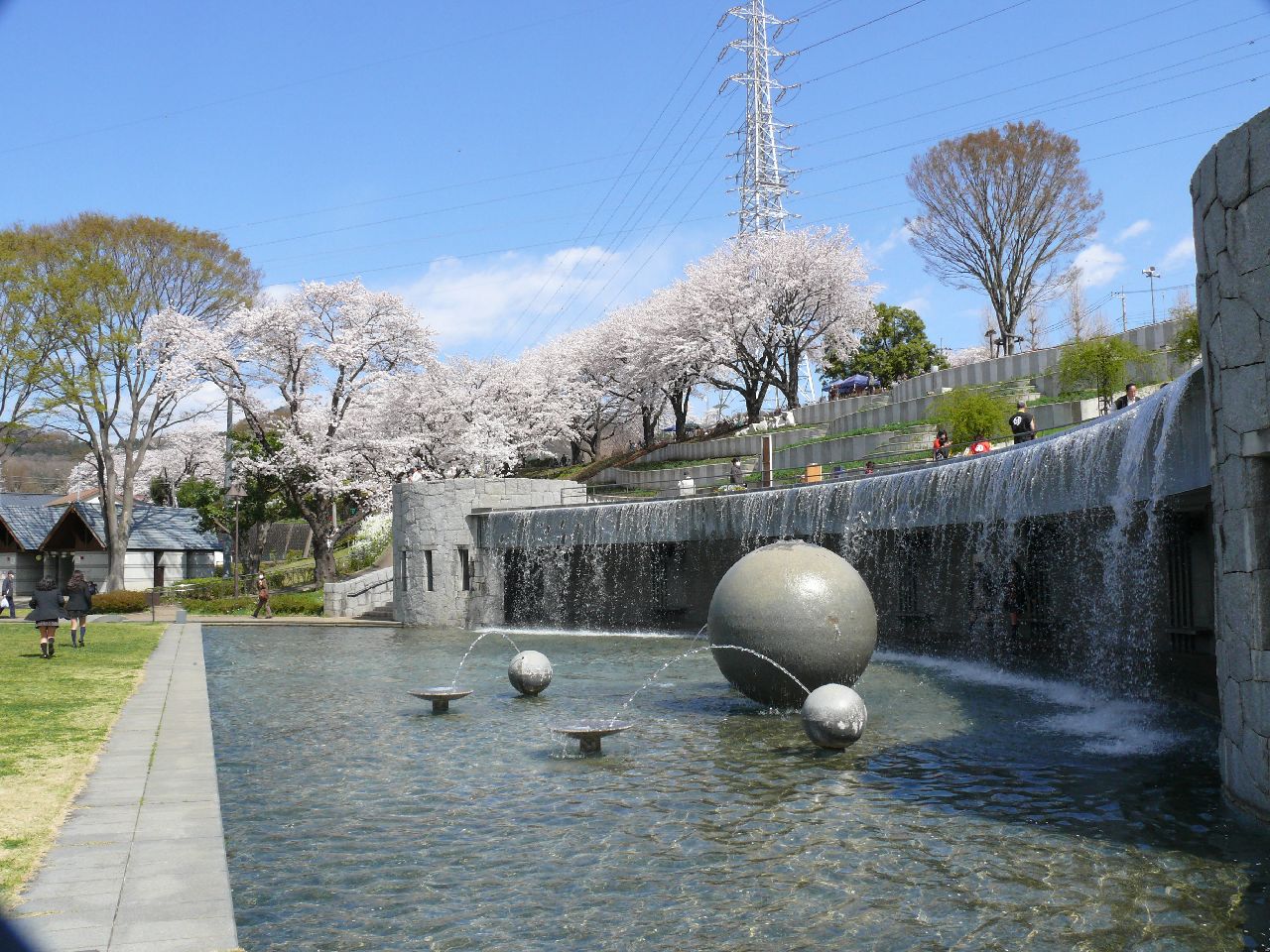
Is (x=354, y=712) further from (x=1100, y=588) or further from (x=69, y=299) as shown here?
(x=69, y=299)

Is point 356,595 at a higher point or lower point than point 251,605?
higher

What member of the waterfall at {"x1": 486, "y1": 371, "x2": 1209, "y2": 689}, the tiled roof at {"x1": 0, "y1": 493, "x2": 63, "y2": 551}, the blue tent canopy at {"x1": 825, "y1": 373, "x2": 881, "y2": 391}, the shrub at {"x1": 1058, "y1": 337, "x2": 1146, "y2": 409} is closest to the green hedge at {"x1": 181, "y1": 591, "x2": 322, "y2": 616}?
the waterfall at {"x1": 486, "y1": 371, "x2": 1209, "y2": 689}

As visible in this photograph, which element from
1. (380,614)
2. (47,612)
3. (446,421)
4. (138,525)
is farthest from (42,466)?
(47,612)

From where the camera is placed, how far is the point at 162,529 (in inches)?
2253

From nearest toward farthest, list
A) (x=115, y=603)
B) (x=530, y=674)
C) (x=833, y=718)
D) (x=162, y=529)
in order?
(x=833, y=718) → (x=530, y=674) → (x=115, y=603) → (x=162, y=529)

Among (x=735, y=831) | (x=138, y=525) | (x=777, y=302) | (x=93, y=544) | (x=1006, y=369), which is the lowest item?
(x=735, y=831)

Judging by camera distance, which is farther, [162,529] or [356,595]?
[162,529]

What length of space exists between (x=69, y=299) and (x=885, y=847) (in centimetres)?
4422

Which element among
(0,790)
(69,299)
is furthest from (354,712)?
(69,299)

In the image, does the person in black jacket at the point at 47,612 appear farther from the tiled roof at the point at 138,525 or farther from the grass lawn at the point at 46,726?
the tiled roof at the point at 138,525

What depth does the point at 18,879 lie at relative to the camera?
7043 mm

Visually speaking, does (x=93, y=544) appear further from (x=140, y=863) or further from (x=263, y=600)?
(x=140, y=863)

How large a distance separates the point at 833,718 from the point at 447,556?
24317 millimetres

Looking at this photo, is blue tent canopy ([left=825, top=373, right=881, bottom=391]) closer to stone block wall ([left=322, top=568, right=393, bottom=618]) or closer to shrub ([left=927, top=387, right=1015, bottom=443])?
shrub ([left=927, top=387, right=1015, bottom=443])
